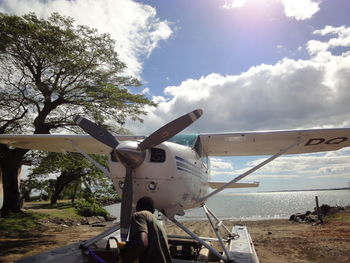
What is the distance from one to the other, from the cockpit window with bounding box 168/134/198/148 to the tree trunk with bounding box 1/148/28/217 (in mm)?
10834

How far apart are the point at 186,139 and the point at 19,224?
10.2 meters

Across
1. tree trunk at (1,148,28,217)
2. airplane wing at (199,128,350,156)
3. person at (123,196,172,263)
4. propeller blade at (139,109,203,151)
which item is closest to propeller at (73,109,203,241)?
propeller blade at (139,109,203,151)

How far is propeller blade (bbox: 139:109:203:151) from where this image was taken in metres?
4.46

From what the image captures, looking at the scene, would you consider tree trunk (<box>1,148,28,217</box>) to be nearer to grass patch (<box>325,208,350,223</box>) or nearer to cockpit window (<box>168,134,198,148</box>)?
cockpit window (<box>168,134,198,148</box>)

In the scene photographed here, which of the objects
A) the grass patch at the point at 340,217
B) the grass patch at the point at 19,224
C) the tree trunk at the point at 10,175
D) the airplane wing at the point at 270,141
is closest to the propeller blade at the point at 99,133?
the airplane wing at the point at 270,141

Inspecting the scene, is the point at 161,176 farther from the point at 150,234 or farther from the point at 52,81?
the point at 52,81

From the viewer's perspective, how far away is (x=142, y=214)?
2.84 m

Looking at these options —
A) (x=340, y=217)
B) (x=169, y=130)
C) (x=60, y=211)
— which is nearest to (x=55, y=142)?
(x=169, y=130)

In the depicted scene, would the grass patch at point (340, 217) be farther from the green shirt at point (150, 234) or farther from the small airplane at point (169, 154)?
the green shirt at point (150, 234)

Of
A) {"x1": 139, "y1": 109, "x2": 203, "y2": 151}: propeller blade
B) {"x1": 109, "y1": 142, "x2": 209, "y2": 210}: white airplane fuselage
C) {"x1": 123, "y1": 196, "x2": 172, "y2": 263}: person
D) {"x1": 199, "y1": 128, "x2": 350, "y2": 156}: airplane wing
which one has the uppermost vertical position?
{"x1": 199, "y1": 128, "x2": 350, "y2": 156}: airplane wing

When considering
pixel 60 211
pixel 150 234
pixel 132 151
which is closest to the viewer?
pixel 150 234

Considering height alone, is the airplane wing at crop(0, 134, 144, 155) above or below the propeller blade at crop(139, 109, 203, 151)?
above

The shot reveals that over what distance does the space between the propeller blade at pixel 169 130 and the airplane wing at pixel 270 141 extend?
7.28ft

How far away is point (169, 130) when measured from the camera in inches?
181
